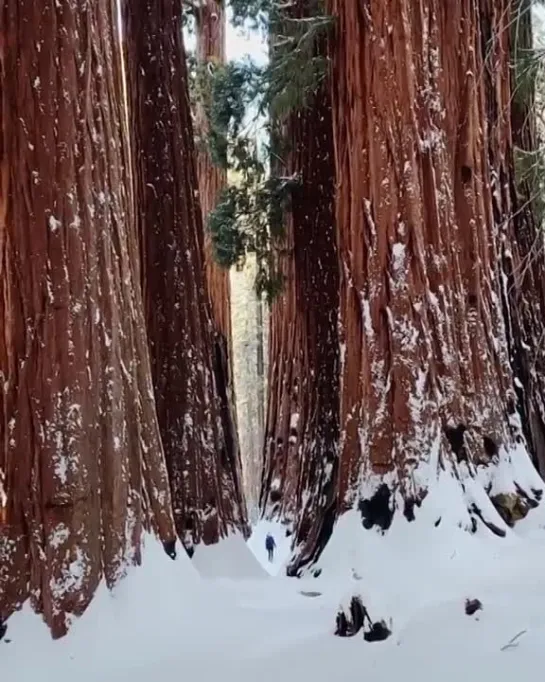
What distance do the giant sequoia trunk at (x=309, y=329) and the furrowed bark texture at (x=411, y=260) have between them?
210 centimetres

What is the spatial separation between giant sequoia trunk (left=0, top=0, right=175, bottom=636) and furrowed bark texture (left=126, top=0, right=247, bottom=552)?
181cm

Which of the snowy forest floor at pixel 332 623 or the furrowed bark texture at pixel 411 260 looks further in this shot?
the furrowed bark texture at pixel 411 260

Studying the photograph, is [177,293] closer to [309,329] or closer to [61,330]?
[309,329]

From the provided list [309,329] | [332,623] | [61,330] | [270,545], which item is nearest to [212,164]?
[309,329]

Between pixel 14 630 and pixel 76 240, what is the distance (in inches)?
66.4

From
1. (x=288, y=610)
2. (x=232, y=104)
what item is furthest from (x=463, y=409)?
(x=232, y=104)

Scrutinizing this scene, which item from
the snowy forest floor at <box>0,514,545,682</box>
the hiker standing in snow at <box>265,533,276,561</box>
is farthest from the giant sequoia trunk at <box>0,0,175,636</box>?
the hiker standing in snow at <box>265,533,276,561</box>

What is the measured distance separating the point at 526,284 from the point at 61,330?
390 centimetres

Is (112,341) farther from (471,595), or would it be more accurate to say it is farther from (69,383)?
(471,595)

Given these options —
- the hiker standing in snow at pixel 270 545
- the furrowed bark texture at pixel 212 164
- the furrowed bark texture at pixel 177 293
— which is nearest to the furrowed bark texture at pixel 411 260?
the furrowed bark texture at pixel 177 293

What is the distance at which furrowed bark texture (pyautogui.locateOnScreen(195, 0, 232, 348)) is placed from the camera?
10648 millimetres

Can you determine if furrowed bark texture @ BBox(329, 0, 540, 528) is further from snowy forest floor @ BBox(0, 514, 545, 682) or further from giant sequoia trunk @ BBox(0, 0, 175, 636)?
giant sequoia trunk @ BBox(0, 0, 175, 636)

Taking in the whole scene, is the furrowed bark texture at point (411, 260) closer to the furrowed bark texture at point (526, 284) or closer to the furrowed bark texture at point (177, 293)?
the furrowed bark texture at point (526, 284)

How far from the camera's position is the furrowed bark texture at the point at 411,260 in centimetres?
406
